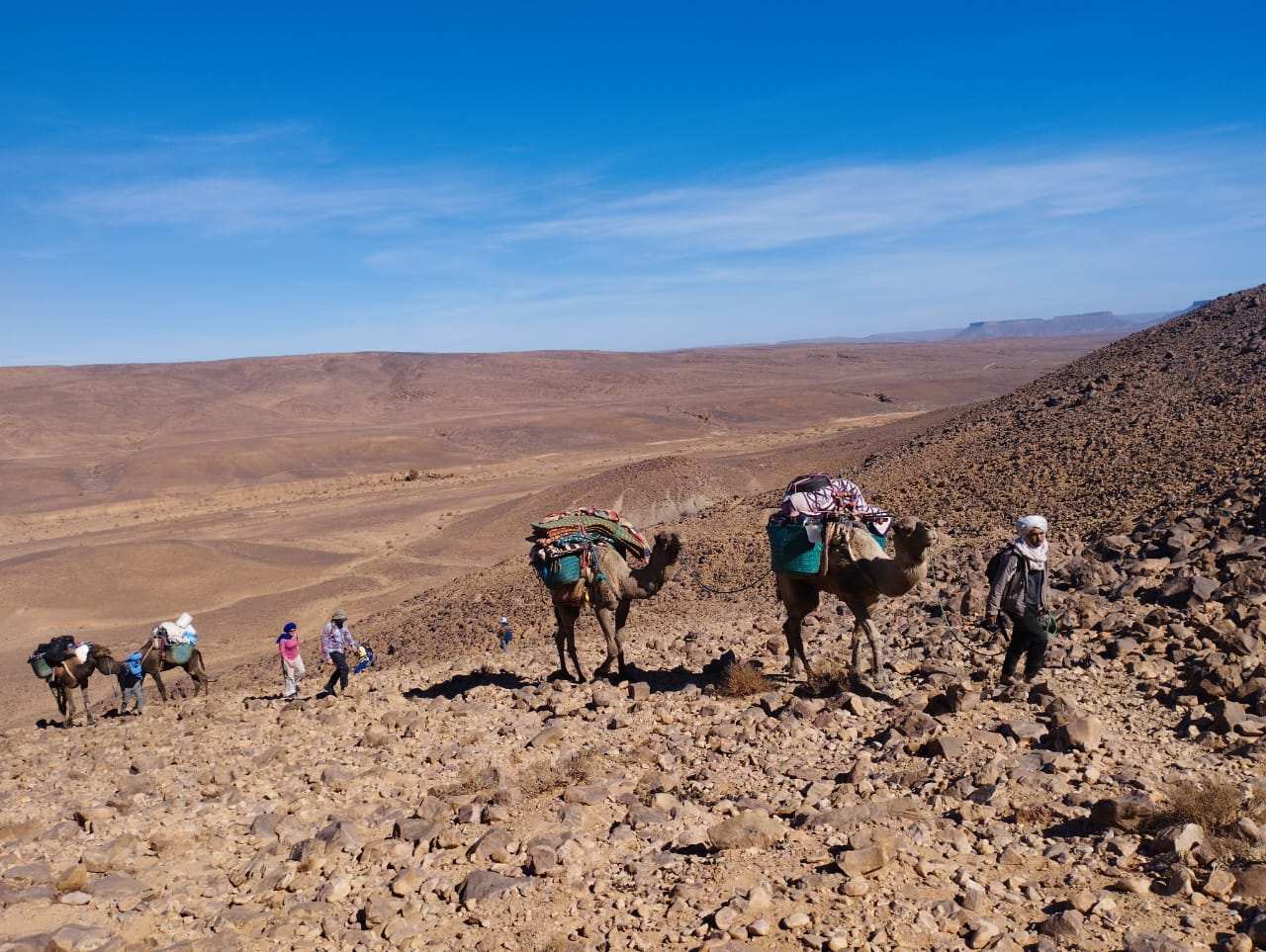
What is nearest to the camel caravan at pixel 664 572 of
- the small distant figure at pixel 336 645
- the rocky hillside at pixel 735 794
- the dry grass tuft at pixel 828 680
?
the dry grass tuft at pixel 828 680

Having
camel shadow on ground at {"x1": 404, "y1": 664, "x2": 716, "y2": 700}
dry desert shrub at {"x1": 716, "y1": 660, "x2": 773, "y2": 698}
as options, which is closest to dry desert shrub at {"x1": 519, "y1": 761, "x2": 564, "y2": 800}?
dry desert shrub at {"x1": 716, "y1": 660, "x2": 773, "y2": 698}

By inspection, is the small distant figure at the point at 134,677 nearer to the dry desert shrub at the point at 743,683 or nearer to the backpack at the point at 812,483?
the dry desert shrub at the point at 743,683

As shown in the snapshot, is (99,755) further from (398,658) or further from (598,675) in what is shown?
(398,658)

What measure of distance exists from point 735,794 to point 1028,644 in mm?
3496

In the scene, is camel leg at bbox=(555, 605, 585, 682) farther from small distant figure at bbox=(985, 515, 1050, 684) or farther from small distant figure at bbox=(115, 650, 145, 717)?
small distant figure at bbox=(115, 650, 145, 717)

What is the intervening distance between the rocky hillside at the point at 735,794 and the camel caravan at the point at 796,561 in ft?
2.01

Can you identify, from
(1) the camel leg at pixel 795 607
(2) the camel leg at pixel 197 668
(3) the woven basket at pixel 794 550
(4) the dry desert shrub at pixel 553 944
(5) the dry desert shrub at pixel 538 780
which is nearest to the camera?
(4) the dry desert shrub at pixel 553 944

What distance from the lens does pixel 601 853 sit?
6.45 meters

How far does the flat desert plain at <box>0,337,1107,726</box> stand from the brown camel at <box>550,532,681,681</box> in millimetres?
13569

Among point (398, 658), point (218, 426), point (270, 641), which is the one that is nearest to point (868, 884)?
point (398, 658)

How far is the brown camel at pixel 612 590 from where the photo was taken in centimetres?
1141

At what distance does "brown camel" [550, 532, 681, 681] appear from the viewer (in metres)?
11.4

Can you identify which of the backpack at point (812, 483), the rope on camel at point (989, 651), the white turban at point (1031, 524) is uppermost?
the backpack at point (812, 483)

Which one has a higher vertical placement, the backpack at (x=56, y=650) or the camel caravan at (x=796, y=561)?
the camel caravan at (x=796, y=561)
